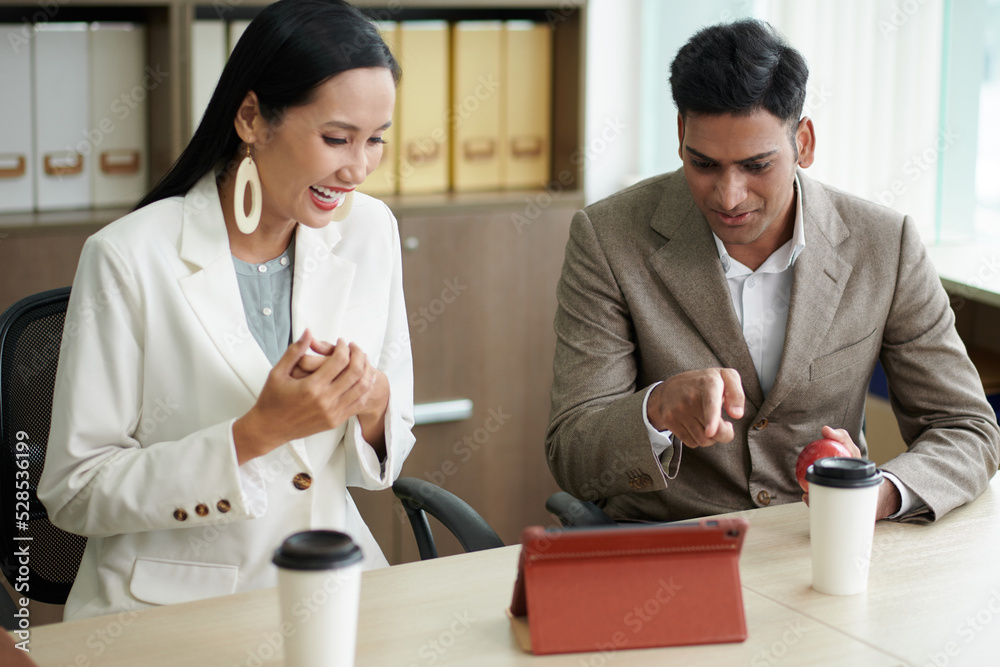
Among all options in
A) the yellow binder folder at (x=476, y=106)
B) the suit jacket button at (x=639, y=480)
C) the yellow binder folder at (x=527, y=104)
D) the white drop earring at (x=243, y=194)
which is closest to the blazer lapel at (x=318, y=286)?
the white drop earring at (x=243, y=194)

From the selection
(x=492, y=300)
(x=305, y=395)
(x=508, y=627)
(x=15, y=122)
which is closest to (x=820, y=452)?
(x=508, y=627)

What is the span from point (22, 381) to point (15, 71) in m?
1.14

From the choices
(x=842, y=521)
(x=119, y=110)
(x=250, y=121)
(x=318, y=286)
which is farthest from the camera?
(x=119, y=110)

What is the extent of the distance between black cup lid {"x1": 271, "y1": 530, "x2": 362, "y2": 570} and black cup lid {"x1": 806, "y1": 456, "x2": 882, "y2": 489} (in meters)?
0.60

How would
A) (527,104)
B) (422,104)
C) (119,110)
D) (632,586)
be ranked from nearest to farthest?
1. (632,586)
2. (119,110)
3. (422,104)
4. (527,104)

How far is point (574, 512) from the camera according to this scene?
5.56ft

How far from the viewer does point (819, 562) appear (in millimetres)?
1321

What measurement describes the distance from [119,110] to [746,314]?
5.44 ft

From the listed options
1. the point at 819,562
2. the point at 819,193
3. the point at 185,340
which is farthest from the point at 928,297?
the point at 185,340

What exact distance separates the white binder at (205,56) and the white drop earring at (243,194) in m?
1.11

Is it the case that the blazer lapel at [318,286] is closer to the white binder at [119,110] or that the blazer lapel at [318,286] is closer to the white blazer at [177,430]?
the white blazer at [177,430]

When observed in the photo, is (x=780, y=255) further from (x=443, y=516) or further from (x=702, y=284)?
(x=443, y=516)

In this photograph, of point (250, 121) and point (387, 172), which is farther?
point (387, 172)

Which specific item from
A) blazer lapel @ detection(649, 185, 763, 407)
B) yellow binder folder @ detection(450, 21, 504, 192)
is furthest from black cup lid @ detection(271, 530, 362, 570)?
yellow binder folder @ detection(450, 21, 504, 192)
